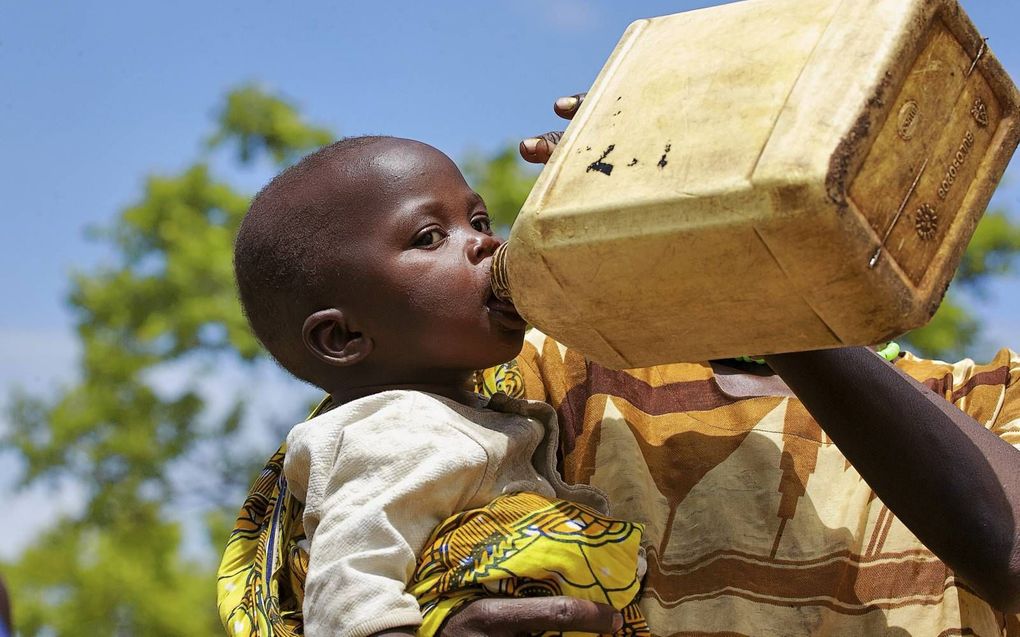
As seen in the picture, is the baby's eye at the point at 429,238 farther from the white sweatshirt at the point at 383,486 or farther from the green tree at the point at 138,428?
the green tree at the point at 138,428

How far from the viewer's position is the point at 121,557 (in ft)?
25.2

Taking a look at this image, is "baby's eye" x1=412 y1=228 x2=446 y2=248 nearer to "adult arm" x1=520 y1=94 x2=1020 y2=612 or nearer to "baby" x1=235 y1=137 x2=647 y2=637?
"baby" x1=235 y1=137 x2=647 y2=637

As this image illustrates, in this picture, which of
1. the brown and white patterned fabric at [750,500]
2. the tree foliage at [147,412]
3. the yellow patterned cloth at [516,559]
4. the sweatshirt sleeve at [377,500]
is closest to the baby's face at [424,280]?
the sweatshirt sleeve at [377,500]

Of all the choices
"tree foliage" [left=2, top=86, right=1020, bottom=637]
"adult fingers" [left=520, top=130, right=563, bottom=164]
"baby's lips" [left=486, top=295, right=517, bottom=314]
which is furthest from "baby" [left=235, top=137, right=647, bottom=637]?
"tree foliage" [left=2, top=86, right=1020, bottom=637]

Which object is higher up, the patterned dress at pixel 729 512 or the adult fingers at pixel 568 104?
the adult fingers at pixel 568 104

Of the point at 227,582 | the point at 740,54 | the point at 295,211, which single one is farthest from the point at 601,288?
the point at 227,582

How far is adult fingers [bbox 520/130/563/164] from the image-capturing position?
220 cm

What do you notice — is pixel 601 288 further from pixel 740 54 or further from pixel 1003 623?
pixel 1003 623

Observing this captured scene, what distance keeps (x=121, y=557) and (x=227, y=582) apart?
5.94 m

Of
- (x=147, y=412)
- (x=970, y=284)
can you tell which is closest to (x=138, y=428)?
(x=147, y=412)

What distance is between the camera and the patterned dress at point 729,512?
2.13 metres

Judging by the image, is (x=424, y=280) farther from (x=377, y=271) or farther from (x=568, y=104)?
(x=568, y=104)

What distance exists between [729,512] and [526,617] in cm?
62

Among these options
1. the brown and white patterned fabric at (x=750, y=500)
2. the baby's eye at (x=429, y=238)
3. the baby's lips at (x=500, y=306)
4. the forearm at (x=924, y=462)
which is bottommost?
the brown and white patterned fabric at (x=750, y=500)
